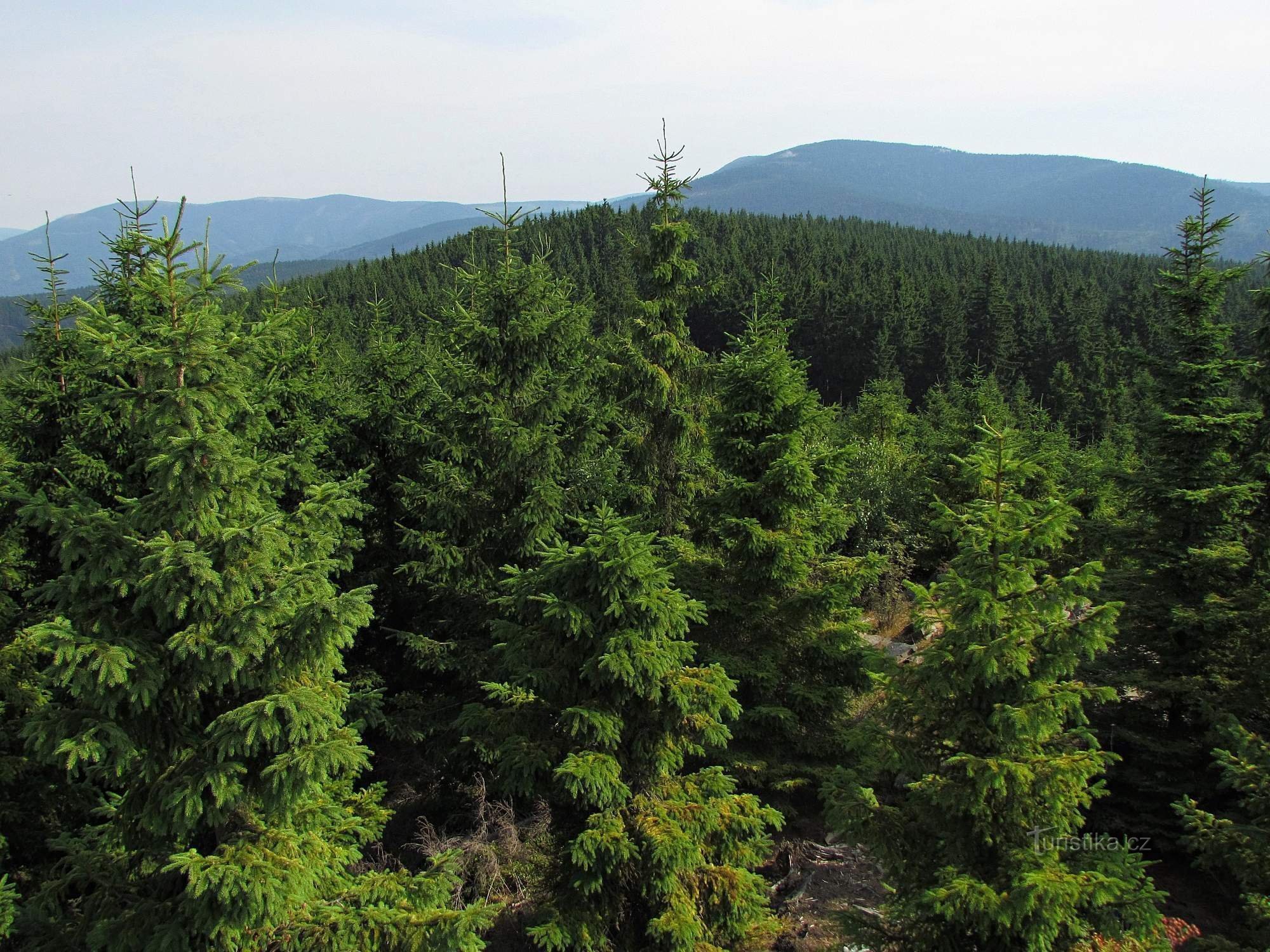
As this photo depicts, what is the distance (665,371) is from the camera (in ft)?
46.7

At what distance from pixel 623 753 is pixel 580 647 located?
Result: 1.33 meters

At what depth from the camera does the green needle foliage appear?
25.9ft

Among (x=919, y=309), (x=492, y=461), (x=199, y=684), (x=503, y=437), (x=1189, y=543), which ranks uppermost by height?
(x=919, y=309)

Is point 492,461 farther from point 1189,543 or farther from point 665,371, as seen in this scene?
point 1189,543

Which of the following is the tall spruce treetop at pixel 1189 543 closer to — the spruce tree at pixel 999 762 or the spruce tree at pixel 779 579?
the spruce tree at pixel 779 579

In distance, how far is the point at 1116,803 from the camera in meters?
11.4

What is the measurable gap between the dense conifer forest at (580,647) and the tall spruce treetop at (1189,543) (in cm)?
6

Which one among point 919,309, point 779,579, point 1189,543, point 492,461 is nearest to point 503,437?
point 492,461

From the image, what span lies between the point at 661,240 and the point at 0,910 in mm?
13309

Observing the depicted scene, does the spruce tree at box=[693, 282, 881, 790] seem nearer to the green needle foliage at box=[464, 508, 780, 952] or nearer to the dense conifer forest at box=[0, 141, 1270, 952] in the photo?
the dense conifer forest at box=[0, 141, 1270, 952]

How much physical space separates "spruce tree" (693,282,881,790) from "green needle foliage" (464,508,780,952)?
94.5 inches

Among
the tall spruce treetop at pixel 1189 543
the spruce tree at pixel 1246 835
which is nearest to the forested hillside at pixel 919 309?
the tall spruce treetop at pixel 1189 543

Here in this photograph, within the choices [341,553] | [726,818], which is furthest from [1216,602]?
[341,553]

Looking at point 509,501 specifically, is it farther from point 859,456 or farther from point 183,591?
point 859,456
